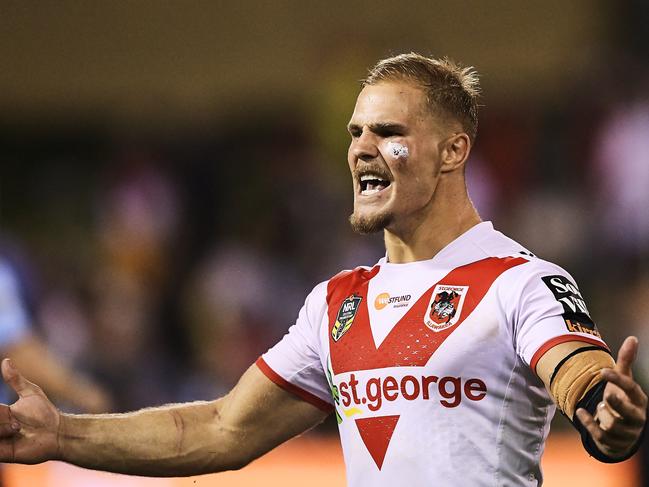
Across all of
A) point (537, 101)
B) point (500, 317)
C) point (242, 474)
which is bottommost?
point (242, 474)

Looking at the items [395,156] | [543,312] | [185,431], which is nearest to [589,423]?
[543,312]

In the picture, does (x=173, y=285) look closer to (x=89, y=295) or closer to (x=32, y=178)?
(x=89, y=295)

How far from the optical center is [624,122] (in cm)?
1082

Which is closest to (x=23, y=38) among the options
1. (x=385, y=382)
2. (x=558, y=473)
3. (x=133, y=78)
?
(x=133, y=78)

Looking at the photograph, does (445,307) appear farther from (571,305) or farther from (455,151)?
(455,151)

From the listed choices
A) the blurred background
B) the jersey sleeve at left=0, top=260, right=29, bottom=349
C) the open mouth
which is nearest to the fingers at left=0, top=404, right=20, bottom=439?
the open mouth

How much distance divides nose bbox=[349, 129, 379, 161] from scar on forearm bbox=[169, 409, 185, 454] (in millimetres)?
1143

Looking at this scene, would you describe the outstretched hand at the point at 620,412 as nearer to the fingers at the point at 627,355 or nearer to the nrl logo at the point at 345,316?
the fingers at the point at 627,355

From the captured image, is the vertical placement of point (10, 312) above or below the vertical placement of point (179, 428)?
below

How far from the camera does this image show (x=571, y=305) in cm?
384

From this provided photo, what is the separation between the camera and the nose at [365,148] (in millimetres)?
4383

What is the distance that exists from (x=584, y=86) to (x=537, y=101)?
158 centimetres

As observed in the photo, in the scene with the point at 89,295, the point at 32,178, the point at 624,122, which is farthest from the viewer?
the point at 32,178

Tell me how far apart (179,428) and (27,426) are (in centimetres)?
55
